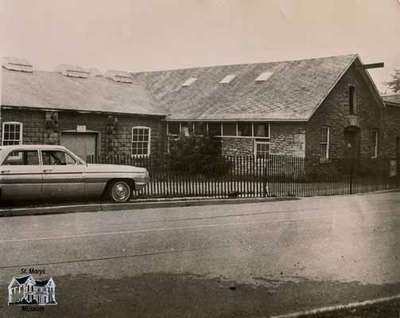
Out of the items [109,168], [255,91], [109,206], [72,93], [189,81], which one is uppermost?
[189,81]

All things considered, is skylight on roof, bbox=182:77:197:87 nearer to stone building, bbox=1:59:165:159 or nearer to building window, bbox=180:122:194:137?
stone building, bbox=1:59:165:159

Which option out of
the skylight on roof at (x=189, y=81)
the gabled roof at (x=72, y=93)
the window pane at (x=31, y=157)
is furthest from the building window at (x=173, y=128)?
the window pane at (x=31, y=157)

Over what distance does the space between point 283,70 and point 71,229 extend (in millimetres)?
17656

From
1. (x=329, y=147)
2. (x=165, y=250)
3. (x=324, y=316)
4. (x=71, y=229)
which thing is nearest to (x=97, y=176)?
(x=71, y=229)

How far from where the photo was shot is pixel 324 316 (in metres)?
5.09

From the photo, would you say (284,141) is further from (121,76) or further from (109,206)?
(109,206)

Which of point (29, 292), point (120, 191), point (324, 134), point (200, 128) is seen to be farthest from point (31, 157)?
point (324, 134)

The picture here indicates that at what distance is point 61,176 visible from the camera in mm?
12508

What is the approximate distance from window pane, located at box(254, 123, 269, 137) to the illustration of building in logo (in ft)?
64.4

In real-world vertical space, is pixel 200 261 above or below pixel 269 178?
below

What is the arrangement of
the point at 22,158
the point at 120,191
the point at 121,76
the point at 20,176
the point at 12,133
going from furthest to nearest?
the point at 121,76, the point at 12,133, the point at 120,191, the point at 22,158, the point at 20,176

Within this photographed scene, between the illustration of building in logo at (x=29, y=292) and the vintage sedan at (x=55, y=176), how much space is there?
696 cm

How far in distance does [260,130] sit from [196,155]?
3085mm

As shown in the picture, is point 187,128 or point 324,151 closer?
point 324,151
